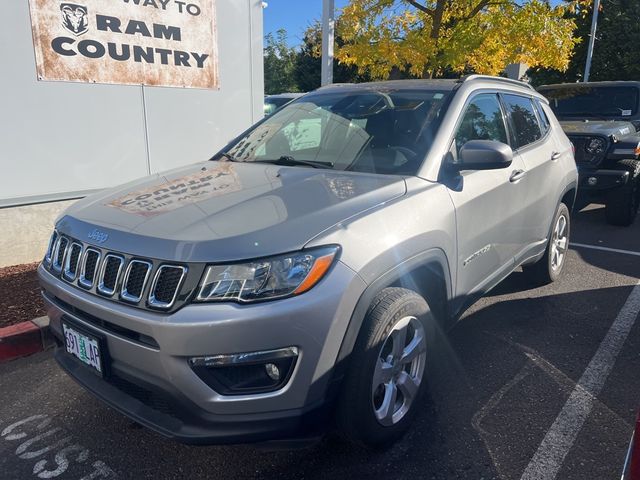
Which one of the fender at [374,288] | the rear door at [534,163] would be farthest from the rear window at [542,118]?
the fender at [374,288]

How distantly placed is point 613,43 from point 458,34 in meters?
19.2

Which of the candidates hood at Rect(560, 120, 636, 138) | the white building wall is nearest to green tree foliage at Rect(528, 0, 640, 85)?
hood at Rect(560, 120, 636, 138)

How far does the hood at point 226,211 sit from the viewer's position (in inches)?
82.0

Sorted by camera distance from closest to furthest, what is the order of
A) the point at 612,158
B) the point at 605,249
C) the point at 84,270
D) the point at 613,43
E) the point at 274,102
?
the point at 84,270 < the point at 605,249 < the point at 612,158 < the point at 274,102 < the point at 613,43

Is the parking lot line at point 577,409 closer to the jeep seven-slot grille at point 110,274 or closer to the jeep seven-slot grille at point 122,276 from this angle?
the jeep seven-slot grille at point 122,276

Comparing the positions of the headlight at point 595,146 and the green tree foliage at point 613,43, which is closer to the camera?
the headlight at point 595,146

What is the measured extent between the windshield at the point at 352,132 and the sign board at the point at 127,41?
2.52 meters

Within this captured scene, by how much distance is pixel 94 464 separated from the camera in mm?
2549

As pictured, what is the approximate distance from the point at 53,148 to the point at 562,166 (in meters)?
4.84

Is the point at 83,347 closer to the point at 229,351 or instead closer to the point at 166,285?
the point at 166,285

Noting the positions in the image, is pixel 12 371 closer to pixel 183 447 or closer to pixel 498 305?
pixel 183 447

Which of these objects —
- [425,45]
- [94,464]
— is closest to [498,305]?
[94,464]

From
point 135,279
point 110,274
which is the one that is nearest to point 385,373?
point 135,279

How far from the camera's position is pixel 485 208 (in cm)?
320
